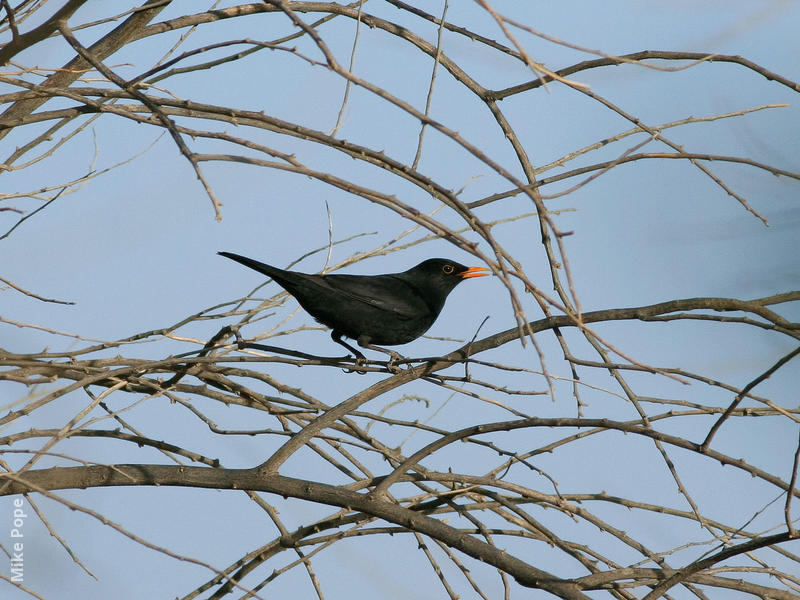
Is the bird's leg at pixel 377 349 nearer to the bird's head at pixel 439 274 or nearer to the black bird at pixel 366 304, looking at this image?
the black bird at pixel 366 304

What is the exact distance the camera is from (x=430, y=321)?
5.75 metres

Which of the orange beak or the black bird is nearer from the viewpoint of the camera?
the black bird

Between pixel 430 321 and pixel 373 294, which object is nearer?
pixel 373 294

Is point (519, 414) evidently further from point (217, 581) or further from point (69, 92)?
point (69, 92)

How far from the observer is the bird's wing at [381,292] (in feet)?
17.2

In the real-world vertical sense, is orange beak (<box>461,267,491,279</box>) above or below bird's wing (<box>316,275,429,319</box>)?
above

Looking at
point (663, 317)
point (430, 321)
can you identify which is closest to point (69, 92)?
point (663, 317)

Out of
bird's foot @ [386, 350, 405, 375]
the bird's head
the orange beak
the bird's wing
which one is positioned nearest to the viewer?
bird's foot @ [386, 350, 405, 375]

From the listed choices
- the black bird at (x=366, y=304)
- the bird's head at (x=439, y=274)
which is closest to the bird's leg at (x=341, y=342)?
the black bird at (x=366, y=304)

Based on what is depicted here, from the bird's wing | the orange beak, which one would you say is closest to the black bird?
the bird's wing

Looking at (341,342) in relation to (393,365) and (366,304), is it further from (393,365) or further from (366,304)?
(393,365)

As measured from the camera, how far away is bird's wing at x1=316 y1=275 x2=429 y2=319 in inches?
207

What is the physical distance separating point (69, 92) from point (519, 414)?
82.2 inches

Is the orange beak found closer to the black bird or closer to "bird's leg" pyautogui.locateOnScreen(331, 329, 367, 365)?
the black bird
